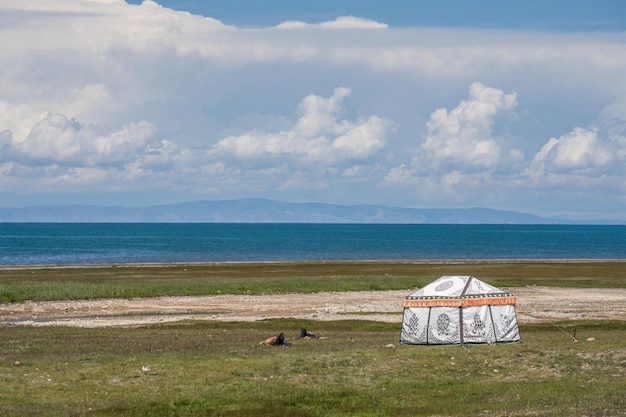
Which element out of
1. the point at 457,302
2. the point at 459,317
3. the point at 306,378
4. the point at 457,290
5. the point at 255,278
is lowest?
the point at 306,378

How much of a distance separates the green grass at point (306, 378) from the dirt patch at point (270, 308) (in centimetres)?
1551

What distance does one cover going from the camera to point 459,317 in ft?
136

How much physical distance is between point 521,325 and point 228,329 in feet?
56.4

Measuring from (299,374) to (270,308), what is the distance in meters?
32.9

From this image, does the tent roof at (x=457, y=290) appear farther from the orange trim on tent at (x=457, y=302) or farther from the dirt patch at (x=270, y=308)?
the dirt patch at (x=270, y=308)

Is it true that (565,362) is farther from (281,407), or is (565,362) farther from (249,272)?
(249,272)

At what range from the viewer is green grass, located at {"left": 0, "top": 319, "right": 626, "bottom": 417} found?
26.2 meters

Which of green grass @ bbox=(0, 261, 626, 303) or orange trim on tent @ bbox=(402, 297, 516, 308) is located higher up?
orange trim on tent @ bbox=(402, 297, 516, 308)

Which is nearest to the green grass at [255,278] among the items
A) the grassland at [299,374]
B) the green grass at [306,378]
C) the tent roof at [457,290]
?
the grassland at [299,374]

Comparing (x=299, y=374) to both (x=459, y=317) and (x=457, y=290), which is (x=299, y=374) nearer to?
(x=459, y=317)

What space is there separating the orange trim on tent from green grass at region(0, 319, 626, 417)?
2211 millimetres

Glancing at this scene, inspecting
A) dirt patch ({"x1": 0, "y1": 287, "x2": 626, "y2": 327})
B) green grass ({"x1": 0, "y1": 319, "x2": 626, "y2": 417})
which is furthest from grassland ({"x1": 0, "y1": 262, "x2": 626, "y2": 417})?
dirt patch ({"x1": 0, "y1": 287, "x2": 626, "y2": 327})

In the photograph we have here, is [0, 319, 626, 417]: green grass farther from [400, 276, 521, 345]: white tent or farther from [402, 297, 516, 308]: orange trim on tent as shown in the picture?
[402, 297, 516, 308]: orange trim on tent

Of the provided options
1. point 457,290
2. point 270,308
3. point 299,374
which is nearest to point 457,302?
point 457,290
